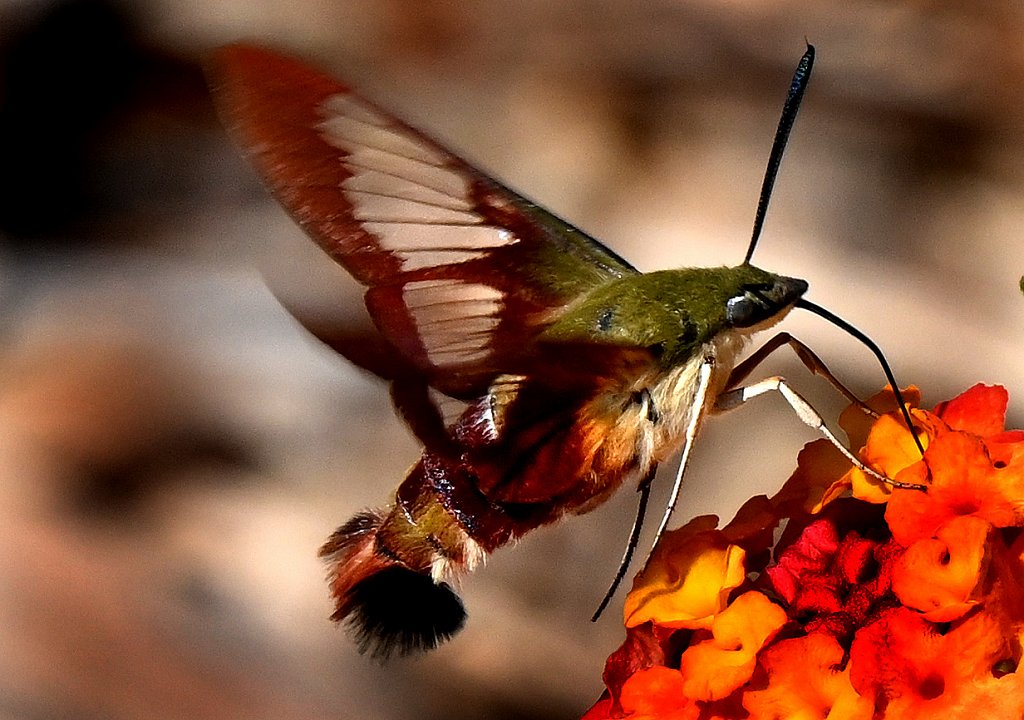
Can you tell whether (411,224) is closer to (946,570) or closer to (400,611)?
(400,611)

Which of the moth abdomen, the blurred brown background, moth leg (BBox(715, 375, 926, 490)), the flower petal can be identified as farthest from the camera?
the blurred brown background

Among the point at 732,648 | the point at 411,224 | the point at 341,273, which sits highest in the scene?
the point at 341,273

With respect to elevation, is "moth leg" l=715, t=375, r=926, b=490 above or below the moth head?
below

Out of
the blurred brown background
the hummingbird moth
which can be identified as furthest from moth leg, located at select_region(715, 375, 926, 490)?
the blurred brown background

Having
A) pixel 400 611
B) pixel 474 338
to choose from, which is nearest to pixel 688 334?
pixel 474 338

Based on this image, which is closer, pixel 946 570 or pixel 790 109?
pixel 946 570

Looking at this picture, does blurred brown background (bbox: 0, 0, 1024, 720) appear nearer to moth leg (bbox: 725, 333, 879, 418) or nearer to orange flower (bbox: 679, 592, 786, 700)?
moth leg (bbox: 725, 333, 879, 418)

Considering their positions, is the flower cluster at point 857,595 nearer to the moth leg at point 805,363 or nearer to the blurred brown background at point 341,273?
the moth leg at point 805,363

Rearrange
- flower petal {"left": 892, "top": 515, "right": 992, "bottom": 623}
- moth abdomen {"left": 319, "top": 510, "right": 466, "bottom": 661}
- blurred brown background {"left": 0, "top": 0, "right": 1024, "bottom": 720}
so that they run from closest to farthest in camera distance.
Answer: flower petal {"left": 892, "top": 515, "right": 992, "bottom": 623}, moth abdomen {"left": 319, "top": 510, "right": 466, "bottom": 661}, blurred brown background {"left": 0, "top": 0, "right": 1024, "bottom": 720}
